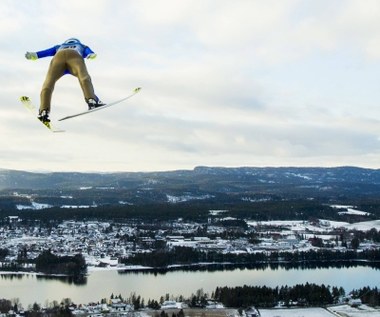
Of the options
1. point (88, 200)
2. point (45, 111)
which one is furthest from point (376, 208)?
point (45, 111)

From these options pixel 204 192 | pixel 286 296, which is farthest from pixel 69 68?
pixel 204 192

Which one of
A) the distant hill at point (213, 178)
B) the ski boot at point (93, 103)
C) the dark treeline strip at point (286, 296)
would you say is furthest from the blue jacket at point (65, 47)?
the distant hill at point (213, 178)

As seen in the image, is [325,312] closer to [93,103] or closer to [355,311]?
[355,311]

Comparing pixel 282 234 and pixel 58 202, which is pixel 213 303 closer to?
pixel 282 234

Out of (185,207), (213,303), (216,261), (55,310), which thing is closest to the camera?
(55,310)

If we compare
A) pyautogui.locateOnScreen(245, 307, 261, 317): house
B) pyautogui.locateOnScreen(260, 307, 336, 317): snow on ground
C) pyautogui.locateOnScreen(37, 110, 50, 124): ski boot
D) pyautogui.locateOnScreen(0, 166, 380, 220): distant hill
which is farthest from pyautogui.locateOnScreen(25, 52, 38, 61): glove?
pyautogui.locateOnScreen(0, 166, 380, 220): distant hill

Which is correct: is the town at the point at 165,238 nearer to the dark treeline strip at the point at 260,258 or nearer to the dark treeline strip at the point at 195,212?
the dark treeline strip at the point at 260,258
